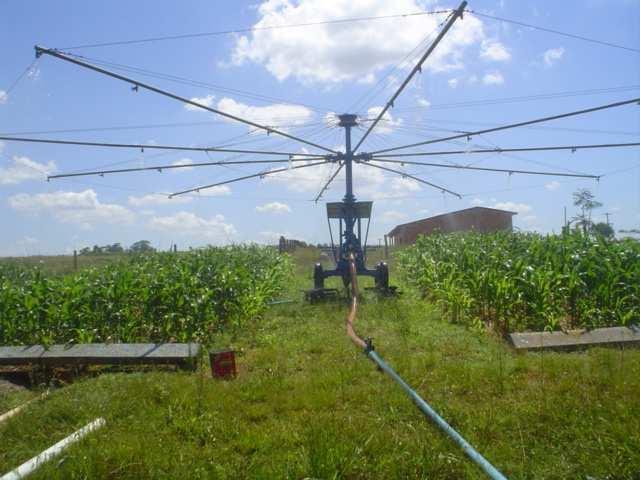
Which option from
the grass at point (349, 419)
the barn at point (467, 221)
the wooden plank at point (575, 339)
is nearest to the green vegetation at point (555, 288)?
the wooden plank at point (575, 339)

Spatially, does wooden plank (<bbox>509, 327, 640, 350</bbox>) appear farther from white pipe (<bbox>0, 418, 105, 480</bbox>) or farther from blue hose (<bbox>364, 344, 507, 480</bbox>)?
white pipe (<bbox>0, 418, 105, 480</bbox>)

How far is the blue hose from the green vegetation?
3453mm

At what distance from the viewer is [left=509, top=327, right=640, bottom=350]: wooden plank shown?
6.78m

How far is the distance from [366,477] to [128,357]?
4.14 metres

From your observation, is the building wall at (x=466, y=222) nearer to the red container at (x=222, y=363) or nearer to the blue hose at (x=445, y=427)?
the red container at (x=222, y=363)

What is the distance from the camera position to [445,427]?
3.91 meters

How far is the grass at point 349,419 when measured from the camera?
11.4ft

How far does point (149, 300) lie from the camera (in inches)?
313

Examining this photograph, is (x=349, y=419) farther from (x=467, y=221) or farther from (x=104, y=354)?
(x=467, y=221)

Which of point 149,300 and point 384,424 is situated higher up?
point 149,300

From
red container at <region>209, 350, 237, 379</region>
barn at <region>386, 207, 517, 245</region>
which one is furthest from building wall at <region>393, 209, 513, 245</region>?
red container at <region>209, 350, 237, 379</region>

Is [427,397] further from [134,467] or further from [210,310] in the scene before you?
[210,310]

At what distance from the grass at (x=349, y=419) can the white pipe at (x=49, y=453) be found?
86 mm

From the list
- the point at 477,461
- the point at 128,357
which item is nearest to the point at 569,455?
the point at 477,461
